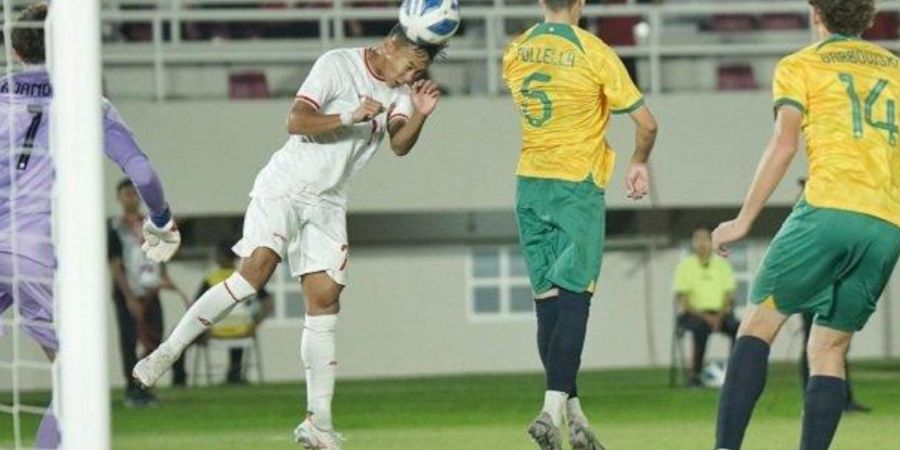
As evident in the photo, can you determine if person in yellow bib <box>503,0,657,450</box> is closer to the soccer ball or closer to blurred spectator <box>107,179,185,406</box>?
the soccer ball

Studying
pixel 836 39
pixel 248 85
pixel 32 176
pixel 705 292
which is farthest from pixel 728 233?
pixel 248 85

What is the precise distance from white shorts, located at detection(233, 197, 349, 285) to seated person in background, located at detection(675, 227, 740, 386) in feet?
36.3

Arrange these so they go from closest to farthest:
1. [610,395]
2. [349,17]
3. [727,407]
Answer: [727,407] → [610,395] → [349,17]

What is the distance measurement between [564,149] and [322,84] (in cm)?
105

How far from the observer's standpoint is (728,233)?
8.30 metres

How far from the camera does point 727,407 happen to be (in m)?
8.35

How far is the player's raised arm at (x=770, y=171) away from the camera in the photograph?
824cm

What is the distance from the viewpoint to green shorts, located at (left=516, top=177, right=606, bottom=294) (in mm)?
10172

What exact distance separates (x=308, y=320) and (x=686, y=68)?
15.7 meters

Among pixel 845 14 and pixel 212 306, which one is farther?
pixel 212 306

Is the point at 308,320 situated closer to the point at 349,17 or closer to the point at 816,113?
the point at 816,113

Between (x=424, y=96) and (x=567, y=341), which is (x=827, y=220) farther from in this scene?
(x=424, y=96)

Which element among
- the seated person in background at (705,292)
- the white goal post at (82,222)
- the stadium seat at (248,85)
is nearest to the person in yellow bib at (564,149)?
the white goal post at (82,222)

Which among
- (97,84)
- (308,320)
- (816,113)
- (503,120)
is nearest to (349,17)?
(503,120)
